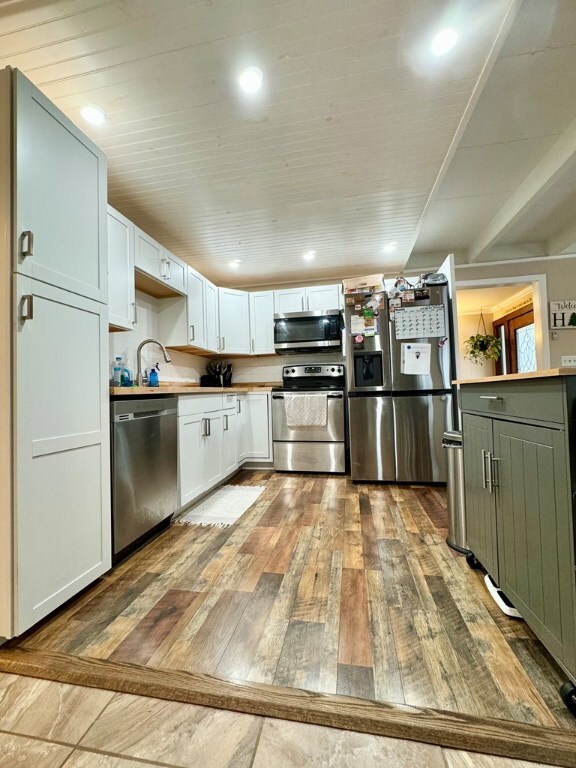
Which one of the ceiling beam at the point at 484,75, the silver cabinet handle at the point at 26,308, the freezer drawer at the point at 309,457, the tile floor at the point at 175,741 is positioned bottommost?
A: the tile floor at the point at 175,741

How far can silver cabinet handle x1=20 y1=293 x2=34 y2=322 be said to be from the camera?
1143 millimetres

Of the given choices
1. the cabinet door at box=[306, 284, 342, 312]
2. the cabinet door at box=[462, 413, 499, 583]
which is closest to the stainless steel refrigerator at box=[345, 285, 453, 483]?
the cabinet door at box=[306, 284, 342, 312]

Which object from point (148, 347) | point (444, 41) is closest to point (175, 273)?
point (148, 347)

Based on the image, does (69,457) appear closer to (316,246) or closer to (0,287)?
(0,287)

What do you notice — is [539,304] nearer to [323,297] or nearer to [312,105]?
[323,297]

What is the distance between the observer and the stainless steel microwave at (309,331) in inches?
145

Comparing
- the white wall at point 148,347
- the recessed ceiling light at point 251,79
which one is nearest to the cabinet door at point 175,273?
the white wall at point 148,347

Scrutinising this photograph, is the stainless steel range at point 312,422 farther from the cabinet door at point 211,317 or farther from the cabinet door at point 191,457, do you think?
the cabinet door at point 191,457

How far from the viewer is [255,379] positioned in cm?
432

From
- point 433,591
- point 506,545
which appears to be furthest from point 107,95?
point 433,591

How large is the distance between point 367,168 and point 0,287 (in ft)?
7.03

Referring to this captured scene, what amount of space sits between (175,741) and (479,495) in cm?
136

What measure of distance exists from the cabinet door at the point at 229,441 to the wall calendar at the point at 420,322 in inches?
72.1

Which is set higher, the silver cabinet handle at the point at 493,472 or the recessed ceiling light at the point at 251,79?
the recessed ceiling light at the point at 251,79
